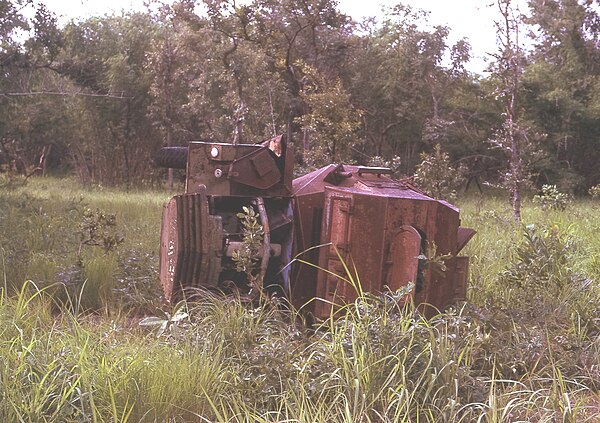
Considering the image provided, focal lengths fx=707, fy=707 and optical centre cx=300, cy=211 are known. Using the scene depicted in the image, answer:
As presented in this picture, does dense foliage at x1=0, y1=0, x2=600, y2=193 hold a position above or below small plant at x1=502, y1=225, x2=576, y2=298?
above

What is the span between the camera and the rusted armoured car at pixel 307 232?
3652 mm

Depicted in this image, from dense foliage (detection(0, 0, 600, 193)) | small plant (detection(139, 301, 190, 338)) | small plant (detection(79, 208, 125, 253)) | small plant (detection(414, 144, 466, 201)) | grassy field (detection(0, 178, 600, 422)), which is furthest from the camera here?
dense foliage (detection(0, 0, 600, 193))

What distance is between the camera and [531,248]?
Answer: 193 inches

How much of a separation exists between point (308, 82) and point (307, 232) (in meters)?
13.6

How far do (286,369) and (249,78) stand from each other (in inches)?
610

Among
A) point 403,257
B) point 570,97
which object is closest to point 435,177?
point 403,257

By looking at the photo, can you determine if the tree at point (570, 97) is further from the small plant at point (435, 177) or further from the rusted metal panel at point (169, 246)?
the rusted metal panel at point (169, 246)

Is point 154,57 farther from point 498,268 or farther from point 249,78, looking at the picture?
point 498,268

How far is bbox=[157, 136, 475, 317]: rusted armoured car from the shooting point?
3.65 metres

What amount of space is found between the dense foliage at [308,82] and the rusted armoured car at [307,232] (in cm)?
1326

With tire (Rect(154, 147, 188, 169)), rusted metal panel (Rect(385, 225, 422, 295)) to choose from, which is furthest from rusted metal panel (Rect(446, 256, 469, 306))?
tire (Rect(154, 147, 188, 169))

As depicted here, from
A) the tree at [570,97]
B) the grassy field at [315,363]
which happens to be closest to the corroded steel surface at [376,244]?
the grassy field at [315,363]

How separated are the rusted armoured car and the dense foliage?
13259 millimetres

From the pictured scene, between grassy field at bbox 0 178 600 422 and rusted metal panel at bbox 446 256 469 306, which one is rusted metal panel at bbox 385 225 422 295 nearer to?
grassy field at bbox 0 178 600 422
